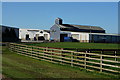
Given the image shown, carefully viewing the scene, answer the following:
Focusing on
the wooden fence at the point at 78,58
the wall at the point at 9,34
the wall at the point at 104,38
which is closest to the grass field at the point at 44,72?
the wooden fence at the point at 78,58

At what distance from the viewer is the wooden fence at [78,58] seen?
1202 cm

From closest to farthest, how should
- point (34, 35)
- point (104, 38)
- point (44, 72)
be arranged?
1. point (44, 72)
2. point (104, 38)
3. point (34, 35)

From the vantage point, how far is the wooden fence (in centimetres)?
1202

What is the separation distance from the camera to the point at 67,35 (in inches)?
3236

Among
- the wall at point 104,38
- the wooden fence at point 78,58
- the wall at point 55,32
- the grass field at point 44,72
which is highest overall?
the wall at point 55,32

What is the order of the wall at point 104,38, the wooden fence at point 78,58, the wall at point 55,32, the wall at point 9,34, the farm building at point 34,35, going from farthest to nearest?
the farm building at point 34,35 < the wall at point 55,32 < the wall at point 104,38 < the wall at point 9,34 < the wooden fence at point 78,58

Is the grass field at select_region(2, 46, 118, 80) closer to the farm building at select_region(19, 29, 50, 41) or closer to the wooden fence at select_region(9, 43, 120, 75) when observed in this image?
the wooden fence at select_region(9, 43, 120, 75)

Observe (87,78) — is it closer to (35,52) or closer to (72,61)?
(72,61)

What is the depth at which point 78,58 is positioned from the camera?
1496cm

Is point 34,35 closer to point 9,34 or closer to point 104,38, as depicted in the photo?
point 9,34

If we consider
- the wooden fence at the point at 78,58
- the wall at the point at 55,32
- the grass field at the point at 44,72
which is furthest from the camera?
the wall at the point at 55,32

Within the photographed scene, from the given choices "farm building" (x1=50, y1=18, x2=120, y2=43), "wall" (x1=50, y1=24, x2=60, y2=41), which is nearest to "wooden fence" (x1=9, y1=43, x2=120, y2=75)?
"farm building" (x1=50, y1=18, x2=120, y2=43)

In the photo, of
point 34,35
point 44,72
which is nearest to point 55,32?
point 34,35

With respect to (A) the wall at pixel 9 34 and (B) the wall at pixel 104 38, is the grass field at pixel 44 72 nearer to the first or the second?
(A) the wall at pixel 9 34
